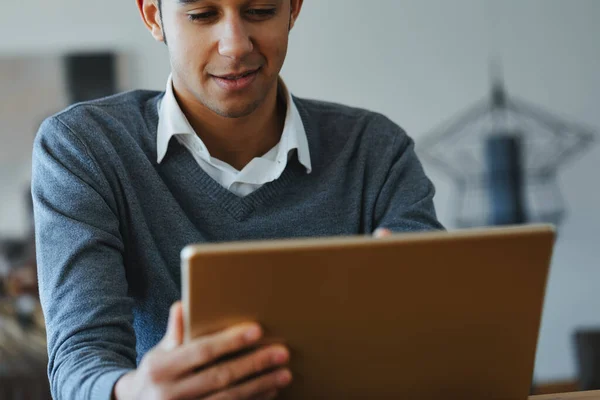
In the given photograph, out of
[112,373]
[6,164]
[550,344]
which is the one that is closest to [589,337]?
[550,344]

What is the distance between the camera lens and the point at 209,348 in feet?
2.57

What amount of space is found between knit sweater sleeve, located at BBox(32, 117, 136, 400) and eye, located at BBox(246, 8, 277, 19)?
12.8 inches

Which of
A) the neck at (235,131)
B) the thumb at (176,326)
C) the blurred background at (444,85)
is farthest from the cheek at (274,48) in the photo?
the blurred background at (444,85)

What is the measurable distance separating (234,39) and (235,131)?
0.22 meters

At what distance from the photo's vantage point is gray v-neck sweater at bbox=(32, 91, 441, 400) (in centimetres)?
Result: 107

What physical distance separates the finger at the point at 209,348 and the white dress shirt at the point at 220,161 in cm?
59

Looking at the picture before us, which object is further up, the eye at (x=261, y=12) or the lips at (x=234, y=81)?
the eye at (x=261, y=12)

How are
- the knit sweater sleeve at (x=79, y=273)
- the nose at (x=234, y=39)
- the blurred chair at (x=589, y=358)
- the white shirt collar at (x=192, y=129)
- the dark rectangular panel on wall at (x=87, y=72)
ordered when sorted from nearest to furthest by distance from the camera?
the knit sweater sleeve at (x=79, y=273), the nose at (x=234, y=39), the white shirt collar at (x=192, y=129), the blurred chair at (x=589, y=358), the dark rectangular panel on wall at (x=87, y=72)

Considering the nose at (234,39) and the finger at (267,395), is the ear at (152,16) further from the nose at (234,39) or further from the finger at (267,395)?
the finger at (267,395)

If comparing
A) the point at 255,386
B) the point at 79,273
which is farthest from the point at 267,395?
the point at 79,273

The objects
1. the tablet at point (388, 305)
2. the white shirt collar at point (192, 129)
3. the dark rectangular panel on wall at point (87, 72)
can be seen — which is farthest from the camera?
the dark rectangular panel on wall at point (87, 72)

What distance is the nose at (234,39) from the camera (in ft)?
4.12

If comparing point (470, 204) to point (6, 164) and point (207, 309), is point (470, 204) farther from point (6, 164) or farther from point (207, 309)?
point (207, 309)

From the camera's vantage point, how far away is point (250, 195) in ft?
4.48
